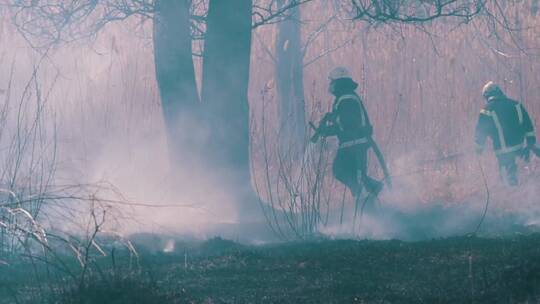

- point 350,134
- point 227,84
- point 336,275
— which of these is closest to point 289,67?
point 227,84

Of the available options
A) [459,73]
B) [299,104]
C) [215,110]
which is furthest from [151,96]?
[459,73]

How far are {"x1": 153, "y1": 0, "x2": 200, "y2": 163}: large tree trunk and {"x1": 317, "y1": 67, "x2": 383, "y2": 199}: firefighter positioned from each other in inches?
68.9

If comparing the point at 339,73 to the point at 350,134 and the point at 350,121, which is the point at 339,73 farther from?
the point at 350,134

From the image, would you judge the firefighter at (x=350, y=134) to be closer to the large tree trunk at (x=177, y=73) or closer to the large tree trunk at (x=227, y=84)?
Answer: the large tree trunk at (x=227, y=84)

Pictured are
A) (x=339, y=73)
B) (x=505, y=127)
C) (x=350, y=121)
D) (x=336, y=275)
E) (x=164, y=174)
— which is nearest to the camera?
(x=336, y=275)

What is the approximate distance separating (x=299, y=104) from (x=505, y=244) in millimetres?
7872

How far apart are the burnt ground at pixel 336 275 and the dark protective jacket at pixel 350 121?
2.51 metres

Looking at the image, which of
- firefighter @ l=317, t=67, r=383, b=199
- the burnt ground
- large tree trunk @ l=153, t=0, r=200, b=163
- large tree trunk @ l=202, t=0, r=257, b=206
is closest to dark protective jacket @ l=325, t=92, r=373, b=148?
firefighter @ l=317, t=67, r=383, b=199

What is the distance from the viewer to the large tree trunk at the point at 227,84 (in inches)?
427

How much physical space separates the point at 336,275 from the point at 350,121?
4272 millimetres

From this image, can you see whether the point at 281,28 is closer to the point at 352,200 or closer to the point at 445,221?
the point at 352,200

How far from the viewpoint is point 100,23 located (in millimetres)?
11938

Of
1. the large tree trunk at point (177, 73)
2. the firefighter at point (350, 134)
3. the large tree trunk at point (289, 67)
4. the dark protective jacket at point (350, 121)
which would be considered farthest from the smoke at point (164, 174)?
the large tree trunk at point (289, 67)

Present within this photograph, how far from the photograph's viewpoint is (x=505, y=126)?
11.8 meters
